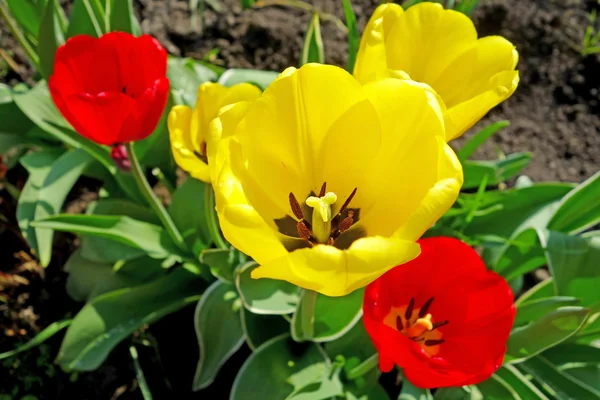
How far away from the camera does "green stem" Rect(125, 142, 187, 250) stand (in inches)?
45.8

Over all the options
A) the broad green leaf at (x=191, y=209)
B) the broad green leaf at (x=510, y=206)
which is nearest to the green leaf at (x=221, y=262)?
the broad green leaf at (x=191, y=209)

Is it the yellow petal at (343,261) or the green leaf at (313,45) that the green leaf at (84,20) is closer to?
the green leaf at (313,45)

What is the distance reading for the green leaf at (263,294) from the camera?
48.3 inches

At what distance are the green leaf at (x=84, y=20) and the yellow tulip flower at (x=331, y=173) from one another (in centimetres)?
83

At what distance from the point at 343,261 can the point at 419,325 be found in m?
0.46

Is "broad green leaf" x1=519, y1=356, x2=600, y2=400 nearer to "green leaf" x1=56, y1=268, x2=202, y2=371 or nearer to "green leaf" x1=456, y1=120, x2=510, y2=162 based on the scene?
"green leaf" x1=456, y1=120, x2=510, y2=162

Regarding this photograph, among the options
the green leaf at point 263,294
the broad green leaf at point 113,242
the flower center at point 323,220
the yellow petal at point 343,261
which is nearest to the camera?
the yellow petal at point 343,261

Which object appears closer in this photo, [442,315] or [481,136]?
[442,315]

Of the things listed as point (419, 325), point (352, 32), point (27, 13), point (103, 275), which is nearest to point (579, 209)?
point (419, 325)

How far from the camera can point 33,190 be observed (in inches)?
58.8

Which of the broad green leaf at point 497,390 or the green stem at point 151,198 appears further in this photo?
the broad green leaf at point 497,390

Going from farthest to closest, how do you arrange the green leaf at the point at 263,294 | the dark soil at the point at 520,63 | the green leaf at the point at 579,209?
the dark soil at the point at 520,63, the green leaf at the point at 579,209, the green leaf at the point at 263,294

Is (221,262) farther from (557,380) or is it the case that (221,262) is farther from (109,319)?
(557,380)

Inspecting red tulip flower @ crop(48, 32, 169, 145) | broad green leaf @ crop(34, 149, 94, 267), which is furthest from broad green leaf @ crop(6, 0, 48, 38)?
red tulip flower @ crop(48, 32, 169, 145)
